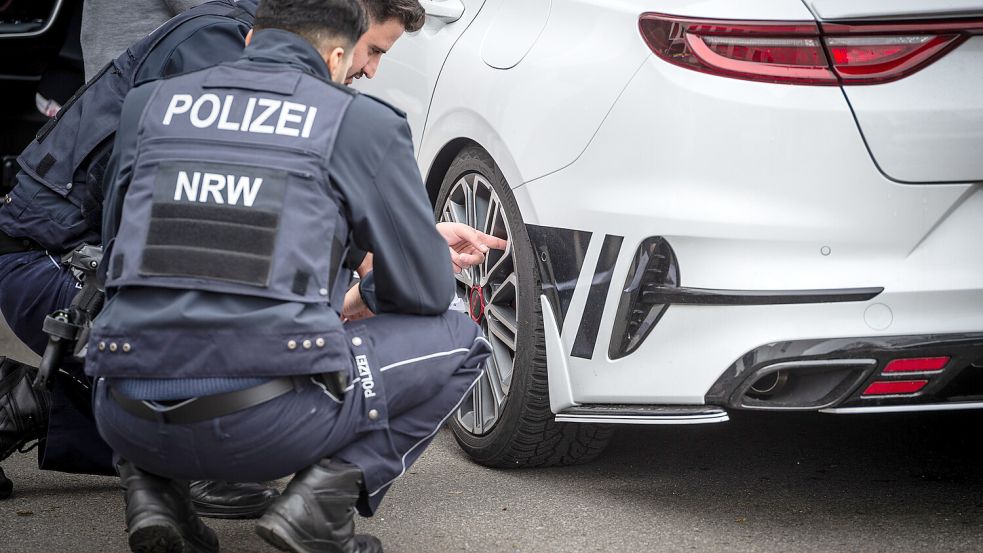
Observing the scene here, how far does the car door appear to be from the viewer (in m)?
3.53

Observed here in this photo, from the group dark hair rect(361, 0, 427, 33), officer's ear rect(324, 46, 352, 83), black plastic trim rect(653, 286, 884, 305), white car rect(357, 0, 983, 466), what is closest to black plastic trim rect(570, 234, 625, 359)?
white car rect(357, 0, 983, 466)

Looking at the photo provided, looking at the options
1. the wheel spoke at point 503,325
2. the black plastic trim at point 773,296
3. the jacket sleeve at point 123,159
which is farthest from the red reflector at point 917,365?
the jacket sleeve at point 123,159

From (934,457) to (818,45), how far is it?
4.63 ft

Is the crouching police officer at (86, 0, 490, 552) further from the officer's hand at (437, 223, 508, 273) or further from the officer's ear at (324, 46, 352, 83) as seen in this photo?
the officer's hand at (437, 223, 508, 273)

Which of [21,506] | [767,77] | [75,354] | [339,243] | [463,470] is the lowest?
[21,506]

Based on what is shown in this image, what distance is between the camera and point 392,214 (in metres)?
2.44

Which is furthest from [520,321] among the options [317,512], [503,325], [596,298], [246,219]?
[246,219]

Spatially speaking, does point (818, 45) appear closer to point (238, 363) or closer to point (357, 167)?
point (357, 167)

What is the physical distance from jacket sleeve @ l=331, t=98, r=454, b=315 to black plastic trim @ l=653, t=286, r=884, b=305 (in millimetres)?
520

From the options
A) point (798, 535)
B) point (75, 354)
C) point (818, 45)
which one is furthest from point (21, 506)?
point (818, 45)

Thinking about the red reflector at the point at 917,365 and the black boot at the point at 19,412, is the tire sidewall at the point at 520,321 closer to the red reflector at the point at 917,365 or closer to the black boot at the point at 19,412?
the red reflector at the point at 917,365

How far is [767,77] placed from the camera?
2.57 m

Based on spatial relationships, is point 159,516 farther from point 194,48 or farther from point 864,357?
point 864,357

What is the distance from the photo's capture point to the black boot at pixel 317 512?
7.75ft
